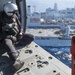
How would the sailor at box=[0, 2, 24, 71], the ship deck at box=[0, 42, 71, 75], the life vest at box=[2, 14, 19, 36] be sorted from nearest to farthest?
1. the ship deck at box=[0, 42, 71, 75]
2. the sailor at box=[0, 2, 24, 71]
3. the life vest at box=[2, 14, 19, 36]

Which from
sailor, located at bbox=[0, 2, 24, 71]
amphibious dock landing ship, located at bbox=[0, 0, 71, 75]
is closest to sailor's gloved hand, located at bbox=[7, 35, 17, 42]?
sailor, located at bbox=[0, 2, 24, 71]

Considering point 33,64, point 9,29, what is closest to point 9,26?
point 9,29

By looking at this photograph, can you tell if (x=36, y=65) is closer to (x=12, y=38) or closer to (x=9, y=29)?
(x=12, y=38)

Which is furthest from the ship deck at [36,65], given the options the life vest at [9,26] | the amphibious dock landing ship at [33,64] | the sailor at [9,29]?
the life vest at [9,26]

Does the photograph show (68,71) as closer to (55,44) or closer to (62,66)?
(62,66)

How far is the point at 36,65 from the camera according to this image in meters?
4.09

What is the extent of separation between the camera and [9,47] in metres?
3.99

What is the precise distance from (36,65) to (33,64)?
0.07m

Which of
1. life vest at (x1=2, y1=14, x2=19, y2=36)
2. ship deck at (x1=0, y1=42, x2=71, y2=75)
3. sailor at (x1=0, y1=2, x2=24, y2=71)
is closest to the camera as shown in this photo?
ship deck at (x1=0, y1=42, x2=71, y2=75)

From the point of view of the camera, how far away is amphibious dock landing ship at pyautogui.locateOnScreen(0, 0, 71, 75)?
3.75 meters

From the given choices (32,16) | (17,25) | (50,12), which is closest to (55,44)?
(32,16)

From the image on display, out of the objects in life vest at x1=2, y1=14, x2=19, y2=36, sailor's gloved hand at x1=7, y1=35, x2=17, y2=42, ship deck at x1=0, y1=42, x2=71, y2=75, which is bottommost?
ship deck at x1=0, y1=42, x2=71, y2=75

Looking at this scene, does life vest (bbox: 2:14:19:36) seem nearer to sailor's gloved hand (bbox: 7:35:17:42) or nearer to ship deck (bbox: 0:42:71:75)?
sailor's gloved hand (bbox: 7:35:17:42)

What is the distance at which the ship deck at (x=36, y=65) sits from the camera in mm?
3750
